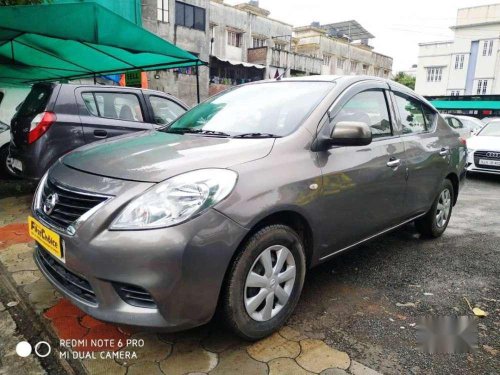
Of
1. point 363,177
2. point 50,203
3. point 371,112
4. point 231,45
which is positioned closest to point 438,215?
point 371,112

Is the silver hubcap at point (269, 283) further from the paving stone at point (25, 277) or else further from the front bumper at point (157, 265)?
the paving stone at point (25, 277)

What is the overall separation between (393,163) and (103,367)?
2390mm

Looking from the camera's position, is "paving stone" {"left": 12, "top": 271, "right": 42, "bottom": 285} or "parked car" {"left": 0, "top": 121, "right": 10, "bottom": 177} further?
"parked car" {"left": 0, "top": 121, "right": 10, "bottom": 177}

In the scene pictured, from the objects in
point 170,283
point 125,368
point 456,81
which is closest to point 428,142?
point 170,283

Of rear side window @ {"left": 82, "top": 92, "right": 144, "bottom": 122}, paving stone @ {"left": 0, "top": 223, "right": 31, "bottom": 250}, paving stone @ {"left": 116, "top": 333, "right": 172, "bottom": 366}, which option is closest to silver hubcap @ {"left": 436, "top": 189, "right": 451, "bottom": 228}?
paving stone @ {"left": 116, "top": 333, "right": 172, "bottom": 366}

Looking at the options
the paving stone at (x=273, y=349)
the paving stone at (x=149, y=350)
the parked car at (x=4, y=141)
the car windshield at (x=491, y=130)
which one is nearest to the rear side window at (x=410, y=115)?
the paving stone at (x=273, y=349)

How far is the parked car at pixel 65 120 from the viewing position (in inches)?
175

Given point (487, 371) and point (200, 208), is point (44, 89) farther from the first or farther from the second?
point (487, 371)

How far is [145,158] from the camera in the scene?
2.12 m

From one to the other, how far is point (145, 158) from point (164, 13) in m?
20.0

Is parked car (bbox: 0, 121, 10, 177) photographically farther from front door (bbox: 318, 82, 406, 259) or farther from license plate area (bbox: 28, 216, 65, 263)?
front door (bbox: 318, 82, 406, 259)

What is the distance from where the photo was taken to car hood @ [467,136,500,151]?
25.5ft

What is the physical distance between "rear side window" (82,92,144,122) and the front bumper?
11.1 feet

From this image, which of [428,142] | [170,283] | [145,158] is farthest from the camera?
[428,142]
